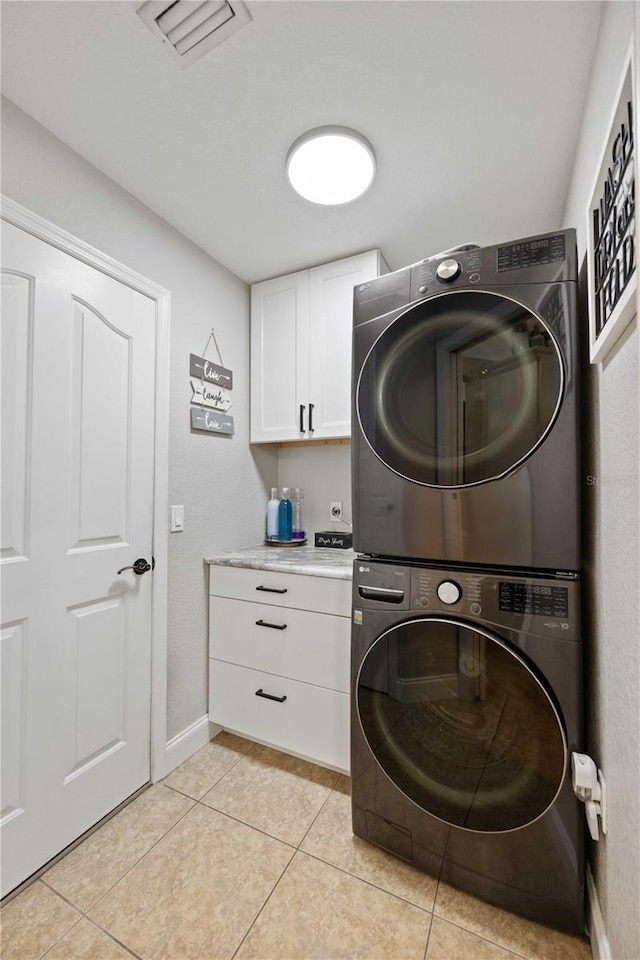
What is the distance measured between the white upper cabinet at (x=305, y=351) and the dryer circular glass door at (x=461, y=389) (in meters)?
0.71

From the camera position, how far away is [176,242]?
182 cm

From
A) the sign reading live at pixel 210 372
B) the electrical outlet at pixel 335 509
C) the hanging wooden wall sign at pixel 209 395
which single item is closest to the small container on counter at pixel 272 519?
the electrical outlet at pixel 335 509

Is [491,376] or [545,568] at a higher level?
[491,376]

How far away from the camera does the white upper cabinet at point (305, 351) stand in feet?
6.53

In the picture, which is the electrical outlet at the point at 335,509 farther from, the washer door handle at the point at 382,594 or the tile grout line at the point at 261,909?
the tile grout line at the point at 261,909

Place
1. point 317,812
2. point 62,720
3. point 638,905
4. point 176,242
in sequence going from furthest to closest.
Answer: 1. point 176,242
2. point 317,812
3. point 62,720
4. point 638,905

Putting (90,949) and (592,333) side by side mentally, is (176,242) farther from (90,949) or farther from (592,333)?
(90,949)

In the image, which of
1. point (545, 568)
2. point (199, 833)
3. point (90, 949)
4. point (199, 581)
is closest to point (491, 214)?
point (545, 568)

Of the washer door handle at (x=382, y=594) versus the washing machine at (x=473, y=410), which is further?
the washer door handle at (x=382, y=594)

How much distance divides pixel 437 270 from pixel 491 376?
0.37 metres

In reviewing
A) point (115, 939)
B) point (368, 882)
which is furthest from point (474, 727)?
point (115, 939)

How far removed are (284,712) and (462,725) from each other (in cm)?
87

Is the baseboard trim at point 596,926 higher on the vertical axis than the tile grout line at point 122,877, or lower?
higher

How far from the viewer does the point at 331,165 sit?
1394 millimetres
